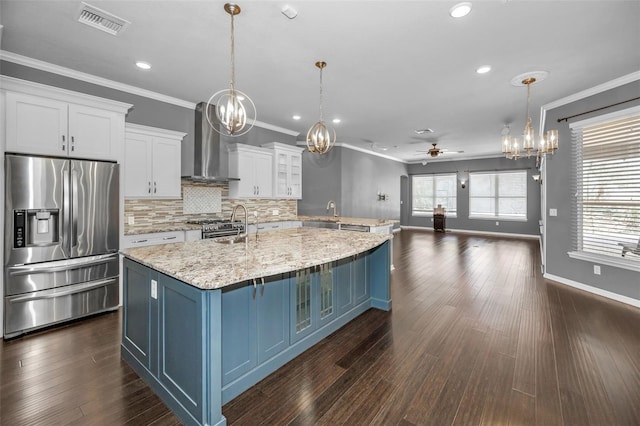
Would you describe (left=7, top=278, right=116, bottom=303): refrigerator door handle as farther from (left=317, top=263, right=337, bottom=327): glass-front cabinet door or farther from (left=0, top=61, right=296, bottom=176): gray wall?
(left=317, top=263, right=337, bottom=327): glass-front cabinet door

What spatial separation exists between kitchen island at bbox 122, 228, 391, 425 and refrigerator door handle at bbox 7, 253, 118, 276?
52.6 inches

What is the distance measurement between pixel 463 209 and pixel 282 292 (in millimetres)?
10481

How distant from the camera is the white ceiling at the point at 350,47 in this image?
242 centimetres

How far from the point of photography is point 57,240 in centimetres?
309

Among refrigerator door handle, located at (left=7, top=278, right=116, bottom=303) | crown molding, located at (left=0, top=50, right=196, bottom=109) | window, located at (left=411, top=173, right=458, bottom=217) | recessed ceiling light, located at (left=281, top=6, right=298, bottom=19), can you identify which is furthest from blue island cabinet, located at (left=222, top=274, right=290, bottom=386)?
window, located at (left=411, top=173, right=458, bottom=217)

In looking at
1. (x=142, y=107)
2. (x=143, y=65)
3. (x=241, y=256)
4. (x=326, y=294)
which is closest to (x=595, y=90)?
(x=326, y=294)

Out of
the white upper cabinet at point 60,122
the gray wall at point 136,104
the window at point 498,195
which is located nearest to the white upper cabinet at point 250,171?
the gray wall at point 136,104

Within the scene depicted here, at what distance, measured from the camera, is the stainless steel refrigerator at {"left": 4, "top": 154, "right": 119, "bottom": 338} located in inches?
113

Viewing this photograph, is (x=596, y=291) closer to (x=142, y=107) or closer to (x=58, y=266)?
(x=58, y=266)

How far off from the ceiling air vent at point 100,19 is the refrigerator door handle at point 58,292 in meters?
2.67

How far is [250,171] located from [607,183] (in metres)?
5.43

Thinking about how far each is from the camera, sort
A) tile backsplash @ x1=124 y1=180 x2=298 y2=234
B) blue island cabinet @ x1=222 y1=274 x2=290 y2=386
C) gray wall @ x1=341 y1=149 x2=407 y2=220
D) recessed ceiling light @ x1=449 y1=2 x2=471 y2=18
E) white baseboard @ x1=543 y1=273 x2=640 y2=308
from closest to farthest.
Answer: blue island cabinet @ x1=222 y1=274 x2=290 y2=386
recessed ceiling light @ x1=449 y1=2 x2=471 y2=18
white baseboard @ x1=543 y1=273 x2=640 y2=308
tile backsplash @ x1=124 y1=180 x2=298 y2=234
gray wall @ x1=341 y1=149 x2=407 y2=220

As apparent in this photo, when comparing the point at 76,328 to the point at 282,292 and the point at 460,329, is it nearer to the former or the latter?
the point at 282,292

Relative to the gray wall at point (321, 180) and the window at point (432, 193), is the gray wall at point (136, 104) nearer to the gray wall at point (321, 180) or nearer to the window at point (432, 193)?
the gray wall at point (321, 180)
